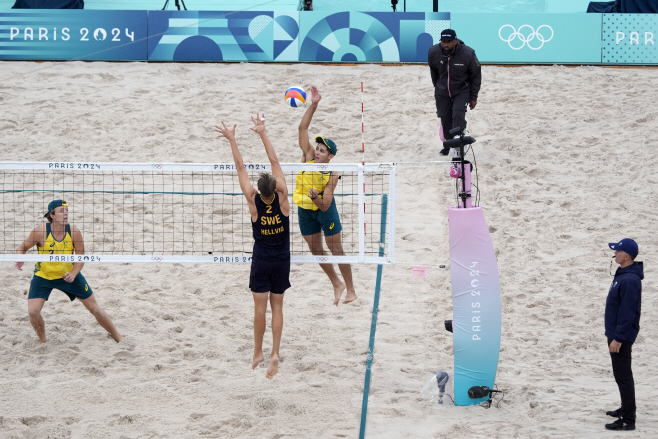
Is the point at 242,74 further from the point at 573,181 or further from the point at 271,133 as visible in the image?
the point at 573,181

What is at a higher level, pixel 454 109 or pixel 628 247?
pixel 454 109

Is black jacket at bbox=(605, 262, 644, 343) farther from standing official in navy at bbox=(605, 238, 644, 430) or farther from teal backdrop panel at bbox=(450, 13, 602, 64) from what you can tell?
teal backdrop panel at bbox=(450, 13, 602, 64)

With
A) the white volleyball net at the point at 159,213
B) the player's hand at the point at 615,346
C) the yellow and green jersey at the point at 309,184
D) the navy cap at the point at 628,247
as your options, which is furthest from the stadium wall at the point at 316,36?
the player's hand at the point at 615,346

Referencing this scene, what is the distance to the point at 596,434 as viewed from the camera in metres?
5.40

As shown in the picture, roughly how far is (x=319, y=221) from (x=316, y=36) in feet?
22.1

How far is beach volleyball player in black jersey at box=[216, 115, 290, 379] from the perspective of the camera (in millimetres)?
5488

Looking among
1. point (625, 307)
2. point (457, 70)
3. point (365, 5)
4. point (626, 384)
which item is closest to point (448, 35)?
point (457, 70)

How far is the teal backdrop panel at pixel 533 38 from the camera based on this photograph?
12000 millimetres

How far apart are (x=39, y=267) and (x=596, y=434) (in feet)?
16.6

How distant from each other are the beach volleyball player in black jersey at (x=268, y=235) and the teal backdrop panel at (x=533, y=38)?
7470 mm

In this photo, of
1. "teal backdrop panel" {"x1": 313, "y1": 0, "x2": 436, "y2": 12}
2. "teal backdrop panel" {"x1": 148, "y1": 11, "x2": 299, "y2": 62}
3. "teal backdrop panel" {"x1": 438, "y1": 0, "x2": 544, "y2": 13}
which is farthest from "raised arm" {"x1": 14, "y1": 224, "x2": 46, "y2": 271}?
"teal backdrop panel" {"x1": 438, "y1": 0, "x2": 544, "y2": 13}

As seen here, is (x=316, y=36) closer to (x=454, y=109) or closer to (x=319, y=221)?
(x=454, y=109)

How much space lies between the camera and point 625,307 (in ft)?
17.6

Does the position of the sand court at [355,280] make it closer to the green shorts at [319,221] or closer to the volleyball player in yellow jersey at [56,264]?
the volleyball player in yellow jersey at [56,264]
